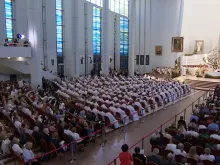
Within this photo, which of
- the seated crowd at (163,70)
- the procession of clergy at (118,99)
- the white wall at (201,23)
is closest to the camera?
the procession of clergy at (118,99)

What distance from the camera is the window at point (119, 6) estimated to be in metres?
33.6

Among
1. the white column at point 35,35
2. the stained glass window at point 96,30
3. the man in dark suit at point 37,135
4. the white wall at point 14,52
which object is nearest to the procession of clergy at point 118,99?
the white column at point 35,35

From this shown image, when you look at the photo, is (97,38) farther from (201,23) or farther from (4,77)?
(201,23)

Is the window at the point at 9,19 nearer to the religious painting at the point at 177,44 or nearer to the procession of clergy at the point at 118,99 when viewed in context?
the procession of clergy at the point at 118,99

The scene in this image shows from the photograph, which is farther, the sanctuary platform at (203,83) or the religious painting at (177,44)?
the religious painting at (177,44)

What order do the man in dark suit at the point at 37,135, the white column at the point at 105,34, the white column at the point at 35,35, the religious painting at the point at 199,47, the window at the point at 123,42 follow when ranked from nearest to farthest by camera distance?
the man in dark suit at the point at 37,135 < the white column at the point at 35,35 < the white column at the point at 105,34 < the window at the point at 123,42 < the religious painting at the point at 199,47

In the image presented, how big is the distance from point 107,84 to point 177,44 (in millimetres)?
16164

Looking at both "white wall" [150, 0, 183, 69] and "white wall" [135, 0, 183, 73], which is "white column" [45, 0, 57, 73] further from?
"white wall" [150, 0, 183, 69]

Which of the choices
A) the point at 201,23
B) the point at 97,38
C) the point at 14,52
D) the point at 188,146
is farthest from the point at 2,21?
the point at 201,23

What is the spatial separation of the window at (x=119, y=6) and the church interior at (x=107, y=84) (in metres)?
0.14

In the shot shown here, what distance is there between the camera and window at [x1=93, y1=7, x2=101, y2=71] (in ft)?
104

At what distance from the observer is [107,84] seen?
22.6m

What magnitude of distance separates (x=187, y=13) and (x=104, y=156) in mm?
32620

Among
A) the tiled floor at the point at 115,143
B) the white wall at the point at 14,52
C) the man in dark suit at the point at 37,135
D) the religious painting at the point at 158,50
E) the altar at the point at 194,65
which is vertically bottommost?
the tiled floor at the point at 115,143
